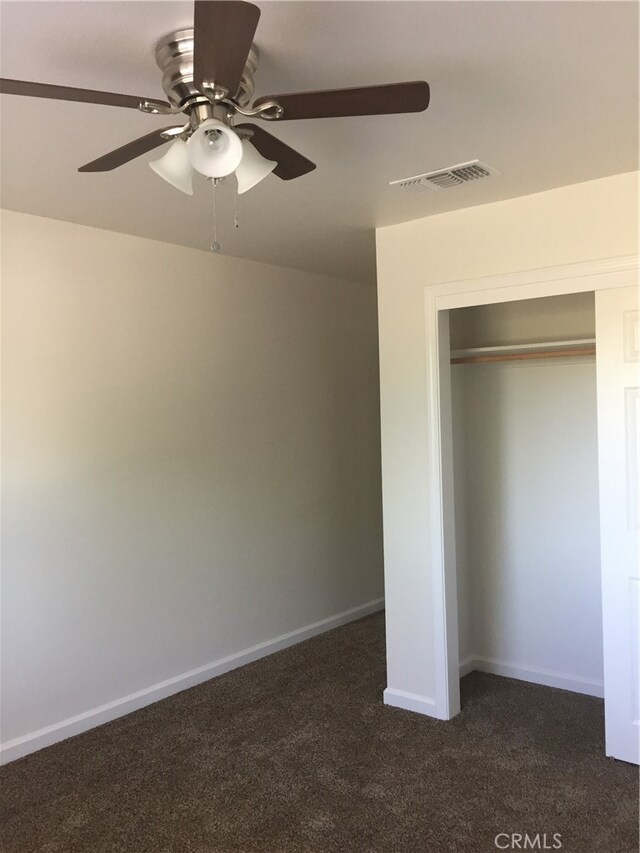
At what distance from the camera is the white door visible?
2902 millimetres

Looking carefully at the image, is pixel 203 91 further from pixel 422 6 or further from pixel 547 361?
pixel 547 361

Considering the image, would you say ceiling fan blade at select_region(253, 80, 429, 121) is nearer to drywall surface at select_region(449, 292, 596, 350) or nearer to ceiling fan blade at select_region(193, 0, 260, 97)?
ceiling fan blade at select_region(193, 0, 260, 97)

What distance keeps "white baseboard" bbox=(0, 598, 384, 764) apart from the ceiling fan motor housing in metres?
2.91

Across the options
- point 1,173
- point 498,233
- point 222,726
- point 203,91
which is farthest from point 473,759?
point 1,173

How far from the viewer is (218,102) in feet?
5.42

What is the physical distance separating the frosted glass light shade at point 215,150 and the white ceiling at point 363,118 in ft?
0.93

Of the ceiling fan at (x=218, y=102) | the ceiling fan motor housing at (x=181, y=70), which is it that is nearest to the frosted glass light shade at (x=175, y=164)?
the ceiling fan at (x=218, y=102)

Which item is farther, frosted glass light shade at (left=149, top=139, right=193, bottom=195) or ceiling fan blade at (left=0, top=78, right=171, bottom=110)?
frosted glass light shade at (left=149, top=139, right=193, bottom=195)

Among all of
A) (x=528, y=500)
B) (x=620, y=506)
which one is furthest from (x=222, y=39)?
(x=528, y=500)

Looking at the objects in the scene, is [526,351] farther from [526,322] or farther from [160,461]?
[160,461]

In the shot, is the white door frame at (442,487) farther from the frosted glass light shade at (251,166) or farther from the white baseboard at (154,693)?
the frosted glass light shade at (251,166)

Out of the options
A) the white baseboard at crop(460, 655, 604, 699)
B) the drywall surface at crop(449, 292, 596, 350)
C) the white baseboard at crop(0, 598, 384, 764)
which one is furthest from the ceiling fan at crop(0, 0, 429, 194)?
the white baseboard at crop(460, 655, 604, 699)

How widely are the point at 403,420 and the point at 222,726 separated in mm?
1797

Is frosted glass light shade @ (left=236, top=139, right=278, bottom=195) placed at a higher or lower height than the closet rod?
higher
